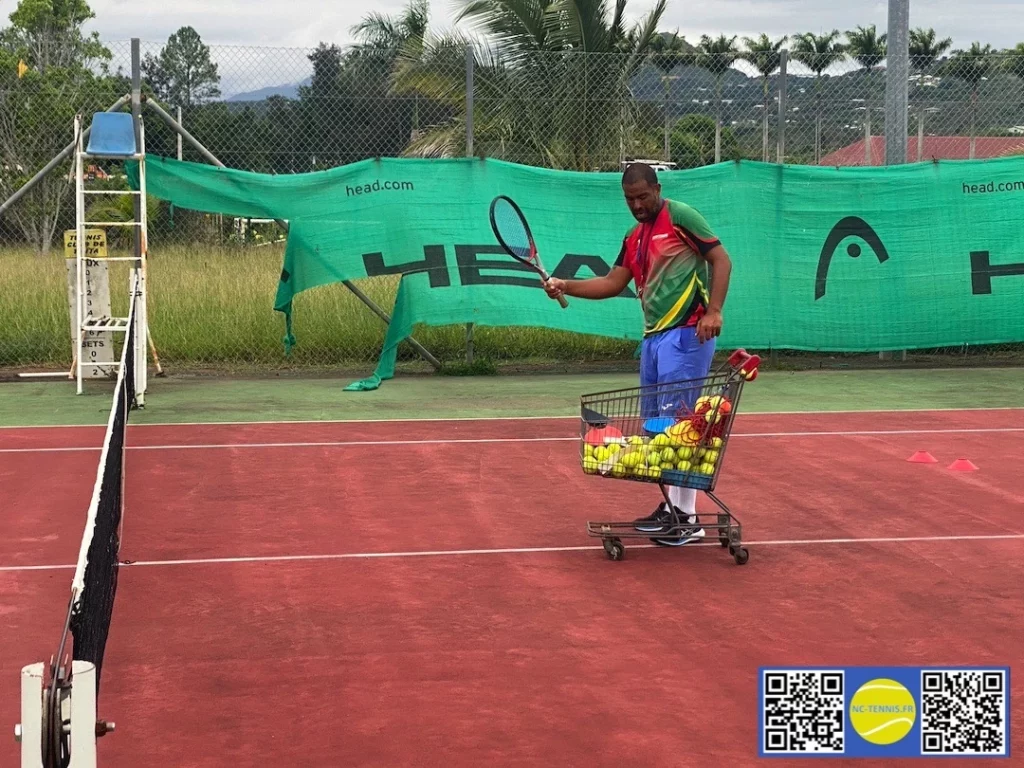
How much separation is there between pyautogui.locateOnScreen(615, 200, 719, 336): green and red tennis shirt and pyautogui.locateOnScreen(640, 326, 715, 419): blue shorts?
6 centimetres

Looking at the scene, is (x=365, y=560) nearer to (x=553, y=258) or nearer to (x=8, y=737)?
(x=8, y=737)

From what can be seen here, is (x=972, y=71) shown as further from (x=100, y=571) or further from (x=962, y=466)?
(x=100, y=571)

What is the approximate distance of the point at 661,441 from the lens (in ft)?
22.7

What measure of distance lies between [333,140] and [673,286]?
7.45 meters

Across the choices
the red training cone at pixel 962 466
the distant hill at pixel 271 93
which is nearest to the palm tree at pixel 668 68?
the distant hill at pixel 271 93

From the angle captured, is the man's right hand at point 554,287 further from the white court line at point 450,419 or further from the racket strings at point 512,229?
the white court line at point 450,419

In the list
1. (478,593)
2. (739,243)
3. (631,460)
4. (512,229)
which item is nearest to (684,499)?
(631,460)

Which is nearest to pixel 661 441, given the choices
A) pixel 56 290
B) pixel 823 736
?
pixel 823 736

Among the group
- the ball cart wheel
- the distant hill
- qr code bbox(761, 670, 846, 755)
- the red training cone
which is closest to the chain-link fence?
the distant hill

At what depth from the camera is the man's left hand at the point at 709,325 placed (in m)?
7.05

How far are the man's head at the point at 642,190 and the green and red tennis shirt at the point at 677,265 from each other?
72 mm

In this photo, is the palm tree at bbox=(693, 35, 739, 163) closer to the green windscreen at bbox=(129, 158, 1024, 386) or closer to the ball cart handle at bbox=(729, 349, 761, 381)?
the green windscreen at bbox=(129, 158, 1024, 386)

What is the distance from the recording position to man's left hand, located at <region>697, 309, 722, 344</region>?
7.05 metres

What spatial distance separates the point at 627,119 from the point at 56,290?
19.2ft
